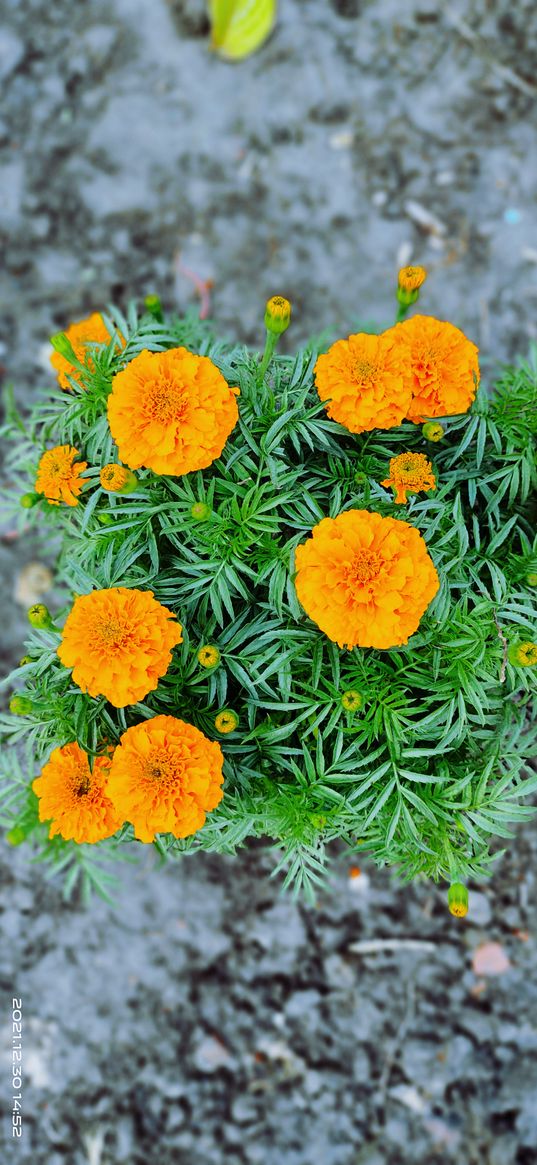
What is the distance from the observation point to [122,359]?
1.91 metres

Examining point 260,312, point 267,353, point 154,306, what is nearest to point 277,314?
point 267,353

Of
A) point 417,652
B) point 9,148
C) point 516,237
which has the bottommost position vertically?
point 417,652

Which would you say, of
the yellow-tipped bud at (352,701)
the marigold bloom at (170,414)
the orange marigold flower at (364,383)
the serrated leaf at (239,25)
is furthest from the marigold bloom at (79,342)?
the serrated leaf at (239,25)

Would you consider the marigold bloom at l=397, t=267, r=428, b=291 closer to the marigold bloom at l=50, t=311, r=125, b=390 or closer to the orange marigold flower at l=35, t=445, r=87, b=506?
the marigold bloom at l=50, t=311, r=125, b=390

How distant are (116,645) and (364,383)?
2.21ft

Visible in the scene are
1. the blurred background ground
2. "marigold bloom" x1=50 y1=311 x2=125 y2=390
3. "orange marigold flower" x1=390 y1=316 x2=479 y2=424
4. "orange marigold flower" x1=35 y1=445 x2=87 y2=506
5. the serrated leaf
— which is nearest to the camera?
"orange marigold flower" x1=390 y1=316 x2=479 y2=424

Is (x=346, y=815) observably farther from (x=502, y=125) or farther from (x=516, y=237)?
(x=502, y=125)

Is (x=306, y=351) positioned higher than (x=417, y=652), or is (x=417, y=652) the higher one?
(x=306, y=351)

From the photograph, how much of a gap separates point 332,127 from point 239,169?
0.37 metres

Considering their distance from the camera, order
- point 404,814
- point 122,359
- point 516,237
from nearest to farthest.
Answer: point 404,814 < point 122,359 < point 516,237

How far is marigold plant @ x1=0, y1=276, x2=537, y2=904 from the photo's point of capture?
161 centimetres

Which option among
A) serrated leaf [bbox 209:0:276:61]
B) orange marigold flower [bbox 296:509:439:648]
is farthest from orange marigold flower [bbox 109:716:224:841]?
serrated leaf [bbox 209:0:276:61]

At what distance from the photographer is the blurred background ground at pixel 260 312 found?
2.50m

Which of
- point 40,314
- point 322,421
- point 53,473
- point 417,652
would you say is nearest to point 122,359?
point 53,473
